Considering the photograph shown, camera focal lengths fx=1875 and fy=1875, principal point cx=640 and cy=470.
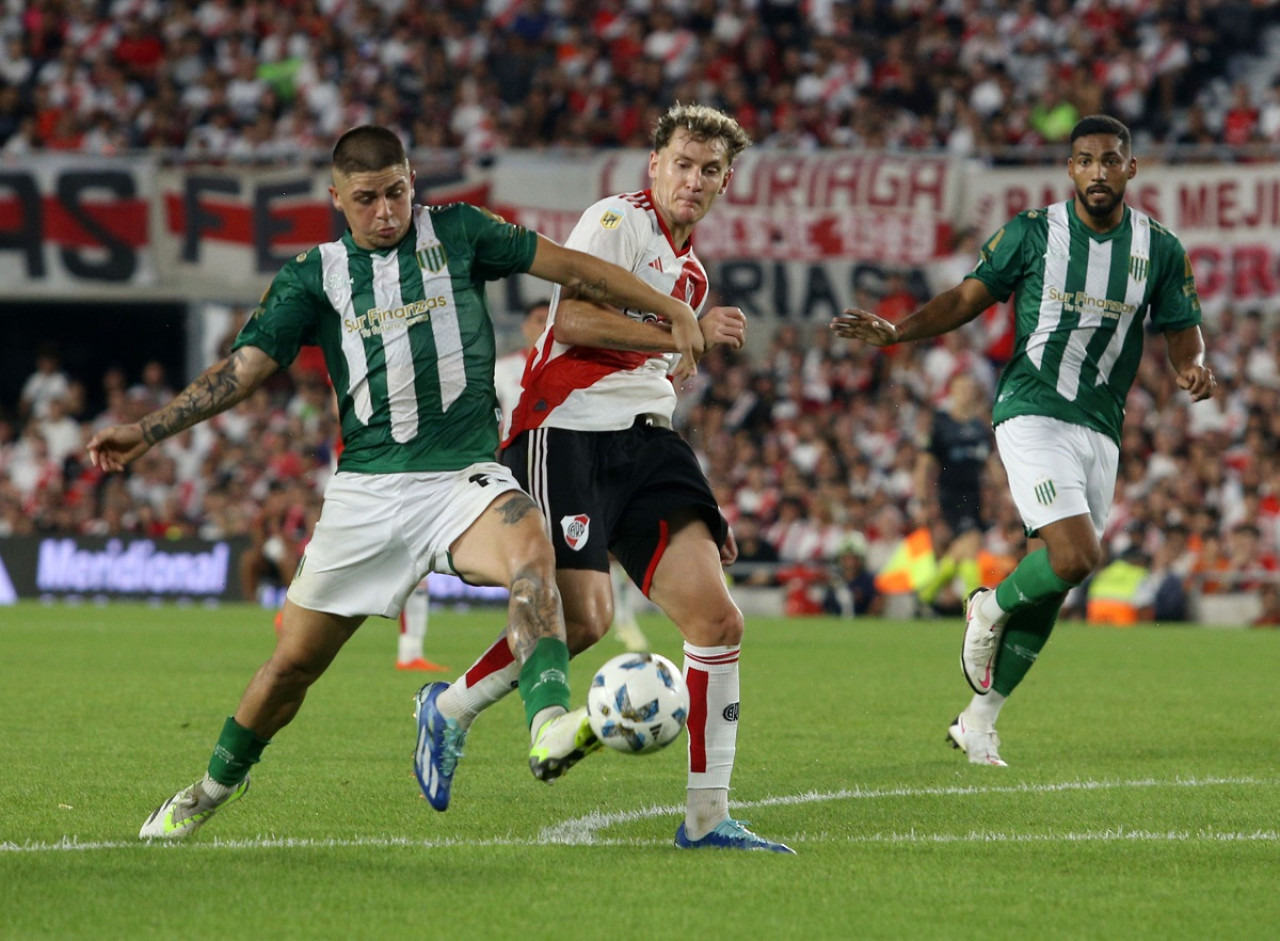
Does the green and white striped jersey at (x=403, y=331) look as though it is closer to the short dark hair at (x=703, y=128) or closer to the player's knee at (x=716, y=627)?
the short dark hair at (x=703, y=128)

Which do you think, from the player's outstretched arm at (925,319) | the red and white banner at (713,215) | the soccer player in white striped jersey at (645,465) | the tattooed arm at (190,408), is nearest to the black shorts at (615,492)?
the soccer player in white striped jersey at (645,465)

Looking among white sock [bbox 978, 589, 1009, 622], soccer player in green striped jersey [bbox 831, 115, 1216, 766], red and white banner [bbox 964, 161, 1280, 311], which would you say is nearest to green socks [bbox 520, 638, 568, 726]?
soccer player in green striped jersey [bbox 831, 115, 1216, 766]

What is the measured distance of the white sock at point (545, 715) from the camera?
473 cm

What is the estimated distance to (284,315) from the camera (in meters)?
5.50

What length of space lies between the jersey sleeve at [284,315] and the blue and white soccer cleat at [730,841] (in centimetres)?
185

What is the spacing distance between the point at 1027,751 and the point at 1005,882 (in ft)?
10.7

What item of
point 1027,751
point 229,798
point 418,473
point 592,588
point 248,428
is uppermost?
point 418,473

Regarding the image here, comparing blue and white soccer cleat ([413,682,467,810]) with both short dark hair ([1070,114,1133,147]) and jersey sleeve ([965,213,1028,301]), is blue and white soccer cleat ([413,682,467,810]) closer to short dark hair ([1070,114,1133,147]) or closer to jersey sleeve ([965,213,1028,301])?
jersey sleeve ([965,213,1028,301])

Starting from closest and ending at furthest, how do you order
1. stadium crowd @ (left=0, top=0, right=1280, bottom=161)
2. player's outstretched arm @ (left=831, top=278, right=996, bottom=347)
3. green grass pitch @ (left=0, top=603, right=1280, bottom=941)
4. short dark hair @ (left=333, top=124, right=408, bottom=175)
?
1. green grass pitch @ (left=0, top=603, right=1280, bottom=941)
2. short dark hair @ (left=333, top=124, right=408, bottom=175)
3. player's outstretched arm @ (left=831, top=278, right=996, bottom=347)
4. stadium crowd @ (left=0, top=0, right=1280, bottom=161)

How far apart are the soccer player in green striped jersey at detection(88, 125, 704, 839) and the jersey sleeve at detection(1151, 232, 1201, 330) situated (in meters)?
3.15

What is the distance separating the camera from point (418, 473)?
5.46m

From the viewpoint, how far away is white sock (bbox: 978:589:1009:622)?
7910mm

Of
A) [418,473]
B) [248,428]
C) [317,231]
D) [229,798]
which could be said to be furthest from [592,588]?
[248,428]

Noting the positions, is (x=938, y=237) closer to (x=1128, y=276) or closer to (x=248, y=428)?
(x=248, y=428)
